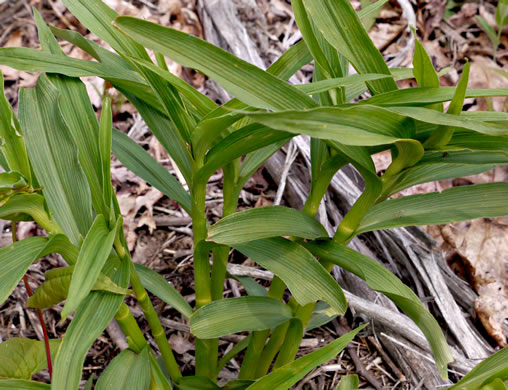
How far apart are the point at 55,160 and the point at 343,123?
1.52 ft

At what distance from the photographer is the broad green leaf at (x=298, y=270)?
2.34ft

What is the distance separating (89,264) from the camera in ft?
2.05

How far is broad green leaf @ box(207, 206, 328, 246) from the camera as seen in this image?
70 centimetres

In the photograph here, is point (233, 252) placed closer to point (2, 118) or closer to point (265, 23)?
point (2, 118)

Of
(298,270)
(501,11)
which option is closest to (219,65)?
(298,270)

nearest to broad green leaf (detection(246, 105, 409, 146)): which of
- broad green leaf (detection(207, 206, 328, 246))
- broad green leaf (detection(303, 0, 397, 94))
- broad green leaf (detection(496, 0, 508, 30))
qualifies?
broad green leaf (detection(303, 0, 397, 94))

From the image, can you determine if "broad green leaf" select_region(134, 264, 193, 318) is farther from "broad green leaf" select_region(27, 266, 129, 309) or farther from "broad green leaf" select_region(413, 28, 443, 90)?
"broad green leaf" select_region(413, 28, 443, 90)

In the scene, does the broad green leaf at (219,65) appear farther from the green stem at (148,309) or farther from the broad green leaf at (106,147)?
the green stem at (148,309)

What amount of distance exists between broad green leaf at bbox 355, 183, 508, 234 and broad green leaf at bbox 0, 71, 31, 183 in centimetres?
53

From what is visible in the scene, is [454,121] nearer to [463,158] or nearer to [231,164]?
[463,158]

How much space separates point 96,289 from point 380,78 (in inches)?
19.6

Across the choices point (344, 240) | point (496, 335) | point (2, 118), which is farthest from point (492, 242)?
point (2, 118)

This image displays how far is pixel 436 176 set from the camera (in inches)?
31.6

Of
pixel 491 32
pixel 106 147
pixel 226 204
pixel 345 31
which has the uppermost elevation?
pixel 491 32
